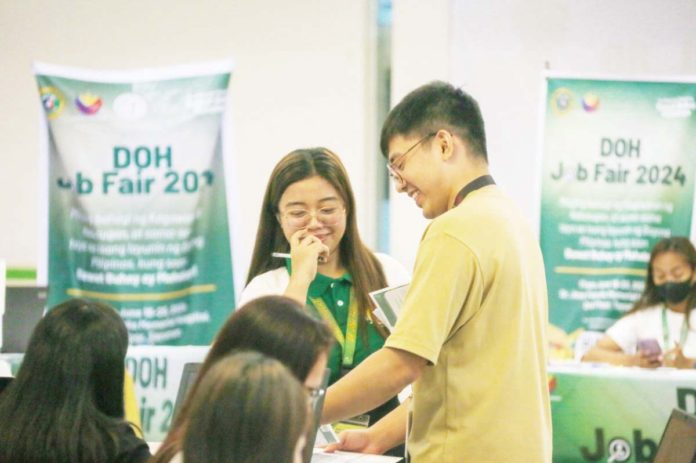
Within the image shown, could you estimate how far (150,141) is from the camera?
523 centimetres

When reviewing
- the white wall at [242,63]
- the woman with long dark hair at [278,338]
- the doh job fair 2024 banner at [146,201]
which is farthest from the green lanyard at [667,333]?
the woman with long dark hair at [278,338]

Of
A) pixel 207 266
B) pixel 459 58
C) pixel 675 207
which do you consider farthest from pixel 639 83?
pixel 207 266

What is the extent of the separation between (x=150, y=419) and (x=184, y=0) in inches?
104

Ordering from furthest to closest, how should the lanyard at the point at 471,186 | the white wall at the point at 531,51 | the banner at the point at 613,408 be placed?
the white wall at the point at 531,51 → the banner at the point at 613,408 → the lanyard at the point at 471,186

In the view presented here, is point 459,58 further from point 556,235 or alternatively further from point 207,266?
point 207,266

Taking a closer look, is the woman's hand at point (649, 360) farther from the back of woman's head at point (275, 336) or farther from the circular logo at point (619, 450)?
the back of woman's head at point (275, 336)

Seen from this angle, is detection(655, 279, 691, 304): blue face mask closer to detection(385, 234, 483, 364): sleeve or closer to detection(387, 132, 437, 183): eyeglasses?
detection(387, 132, 437, 183): eyeglasses

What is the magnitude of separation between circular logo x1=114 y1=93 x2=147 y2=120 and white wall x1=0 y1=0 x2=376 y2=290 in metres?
→ 0.83

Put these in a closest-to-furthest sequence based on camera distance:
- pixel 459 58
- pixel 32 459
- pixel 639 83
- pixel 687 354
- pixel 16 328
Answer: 1. pixel 32 459
2. pixel 16 328
3. pixel 687 354
4. pixel 639 83
5. pixel 459 58

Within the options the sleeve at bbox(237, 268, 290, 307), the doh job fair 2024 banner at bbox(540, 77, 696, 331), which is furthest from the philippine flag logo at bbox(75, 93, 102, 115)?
the sleeve at bbox(237, 268, 290, 307)

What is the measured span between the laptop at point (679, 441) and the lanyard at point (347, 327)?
838 millimetres

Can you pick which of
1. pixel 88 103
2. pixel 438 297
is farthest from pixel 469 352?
pixel 88 103

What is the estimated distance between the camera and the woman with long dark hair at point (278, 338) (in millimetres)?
1636

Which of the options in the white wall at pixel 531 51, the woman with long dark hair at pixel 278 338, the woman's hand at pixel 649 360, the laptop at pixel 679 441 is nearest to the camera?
the woman with long dark hair at pixel 278 338
